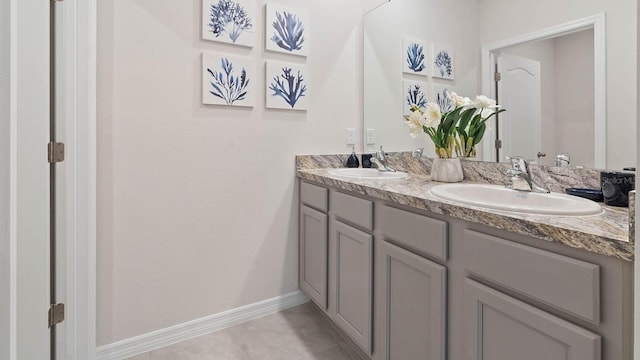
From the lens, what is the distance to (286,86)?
7.05ft

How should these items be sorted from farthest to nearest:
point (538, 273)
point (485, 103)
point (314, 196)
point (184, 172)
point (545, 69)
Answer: point (314, 196) < point (184, 172) < point (485, 103) < point (545, 69) < point (538, 273)

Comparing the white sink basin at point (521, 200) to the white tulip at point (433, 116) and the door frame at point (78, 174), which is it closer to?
the white tulip at point (433, 116)

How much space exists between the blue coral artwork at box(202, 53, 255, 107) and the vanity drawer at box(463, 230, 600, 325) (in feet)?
4.85

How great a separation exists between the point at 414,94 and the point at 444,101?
275 millimetres

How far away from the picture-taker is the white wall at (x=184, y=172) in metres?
1.71

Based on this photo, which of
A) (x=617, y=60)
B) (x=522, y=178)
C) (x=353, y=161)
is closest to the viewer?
(x=617, y=60)

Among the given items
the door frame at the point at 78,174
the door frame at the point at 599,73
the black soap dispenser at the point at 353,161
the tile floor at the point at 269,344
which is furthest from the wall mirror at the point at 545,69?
the door frame at the point at 78,174

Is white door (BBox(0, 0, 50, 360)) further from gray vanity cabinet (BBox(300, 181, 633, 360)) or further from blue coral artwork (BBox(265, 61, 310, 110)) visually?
gray vanity cabinet (BBox(300, 181, 633, 360))

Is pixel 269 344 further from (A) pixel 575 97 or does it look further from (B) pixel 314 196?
(A) pixel 575 97

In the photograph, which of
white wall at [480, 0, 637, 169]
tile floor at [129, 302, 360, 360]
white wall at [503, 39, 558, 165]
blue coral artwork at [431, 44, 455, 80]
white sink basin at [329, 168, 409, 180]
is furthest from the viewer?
white sink basin at [329, 168, 409, 180]

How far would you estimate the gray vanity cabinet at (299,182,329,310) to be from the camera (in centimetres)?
192

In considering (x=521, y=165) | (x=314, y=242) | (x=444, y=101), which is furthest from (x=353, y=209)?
(x=444, y=101)

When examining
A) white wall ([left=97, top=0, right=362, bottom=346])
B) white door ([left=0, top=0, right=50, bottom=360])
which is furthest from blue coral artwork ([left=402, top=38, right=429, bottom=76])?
white door ([left=0, top=0, right=50, bottom=360])

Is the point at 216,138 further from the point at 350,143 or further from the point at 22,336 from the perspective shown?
the point at 22,336
